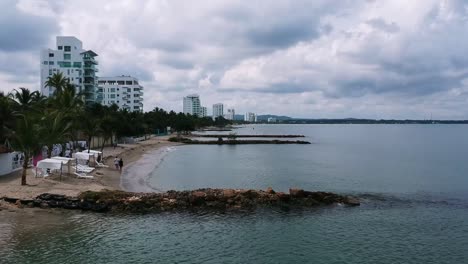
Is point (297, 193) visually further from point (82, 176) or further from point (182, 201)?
point (82, 176)

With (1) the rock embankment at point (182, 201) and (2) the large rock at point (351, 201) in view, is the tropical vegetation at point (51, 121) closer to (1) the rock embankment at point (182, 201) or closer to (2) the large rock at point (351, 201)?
(1) the rock embankment at point (182, 201)

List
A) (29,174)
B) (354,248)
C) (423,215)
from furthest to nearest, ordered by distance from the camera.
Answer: (29,174)
(423,215)
(354,248)

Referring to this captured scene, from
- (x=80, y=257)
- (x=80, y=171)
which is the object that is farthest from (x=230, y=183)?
(x=80, y=257)

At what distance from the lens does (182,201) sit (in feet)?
116

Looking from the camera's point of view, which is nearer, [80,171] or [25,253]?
[25,253]

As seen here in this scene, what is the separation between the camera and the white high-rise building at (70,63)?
13800cm

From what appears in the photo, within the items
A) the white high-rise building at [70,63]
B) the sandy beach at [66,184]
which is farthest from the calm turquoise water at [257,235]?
the white high-rise building at [70,63]

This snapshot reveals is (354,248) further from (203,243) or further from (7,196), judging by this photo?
(7,196)

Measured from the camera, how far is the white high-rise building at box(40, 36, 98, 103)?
138 metres

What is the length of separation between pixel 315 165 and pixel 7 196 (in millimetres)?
51593

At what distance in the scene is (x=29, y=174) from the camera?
41438 millimetres

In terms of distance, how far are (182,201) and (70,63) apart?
118225 mm

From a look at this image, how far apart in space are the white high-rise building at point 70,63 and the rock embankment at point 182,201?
358ft

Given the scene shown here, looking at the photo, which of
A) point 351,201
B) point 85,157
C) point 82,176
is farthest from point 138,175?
point 351,201
